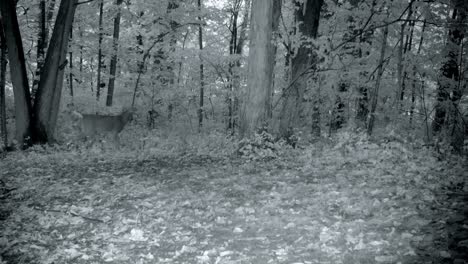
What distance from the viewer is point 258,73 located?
25.4 feet

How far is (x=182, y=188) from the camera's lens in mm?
5766

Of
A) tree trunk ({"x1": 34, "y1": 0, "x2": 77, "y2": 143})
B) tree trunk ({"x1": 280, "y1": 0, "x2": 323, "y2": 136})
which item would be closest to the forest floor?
tree trunk ({"x1": 280, "y1": 0, "x2": 323, "y2": 136})

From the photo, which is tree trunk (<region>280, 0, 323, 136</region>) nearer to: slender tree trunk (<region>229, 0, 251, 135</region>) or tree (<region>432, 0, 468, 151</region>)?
tree (<region>432, 0, 468, 151</region>)

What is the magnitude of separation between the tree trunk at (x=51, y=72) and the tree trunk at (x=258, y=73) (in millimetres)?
5846

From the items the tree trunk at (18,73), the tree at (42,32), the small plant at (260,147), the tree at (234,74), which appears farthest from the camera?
the tree at (234,74)

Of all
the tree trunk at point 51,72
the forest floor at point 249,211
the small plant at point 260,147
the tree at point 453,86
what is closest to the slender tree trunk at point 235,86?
the small plant at point 260,147

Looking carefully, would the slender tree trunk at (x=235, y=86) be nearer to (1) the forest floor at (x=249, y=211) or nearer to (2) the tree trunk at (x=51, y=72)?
(2) the tree trunk at (x=51, y=72)

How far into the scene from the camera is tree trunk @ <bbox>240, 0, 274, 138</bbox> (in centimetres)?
761

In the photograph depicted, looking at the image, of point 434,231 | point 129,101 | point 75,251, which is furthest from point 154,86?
point 434,231

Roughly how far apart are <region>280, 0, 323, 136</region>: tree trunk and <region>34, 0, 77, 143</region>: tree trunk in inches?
259

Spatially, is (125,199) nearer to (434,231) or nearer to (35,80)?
(434,231)

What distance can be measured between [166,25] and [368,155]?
1149 cm

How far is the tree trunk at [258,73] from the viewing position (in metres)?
7.61

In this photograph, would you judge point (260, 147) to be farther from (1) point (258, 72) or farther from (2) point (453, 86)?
(2) point (453, 86)
